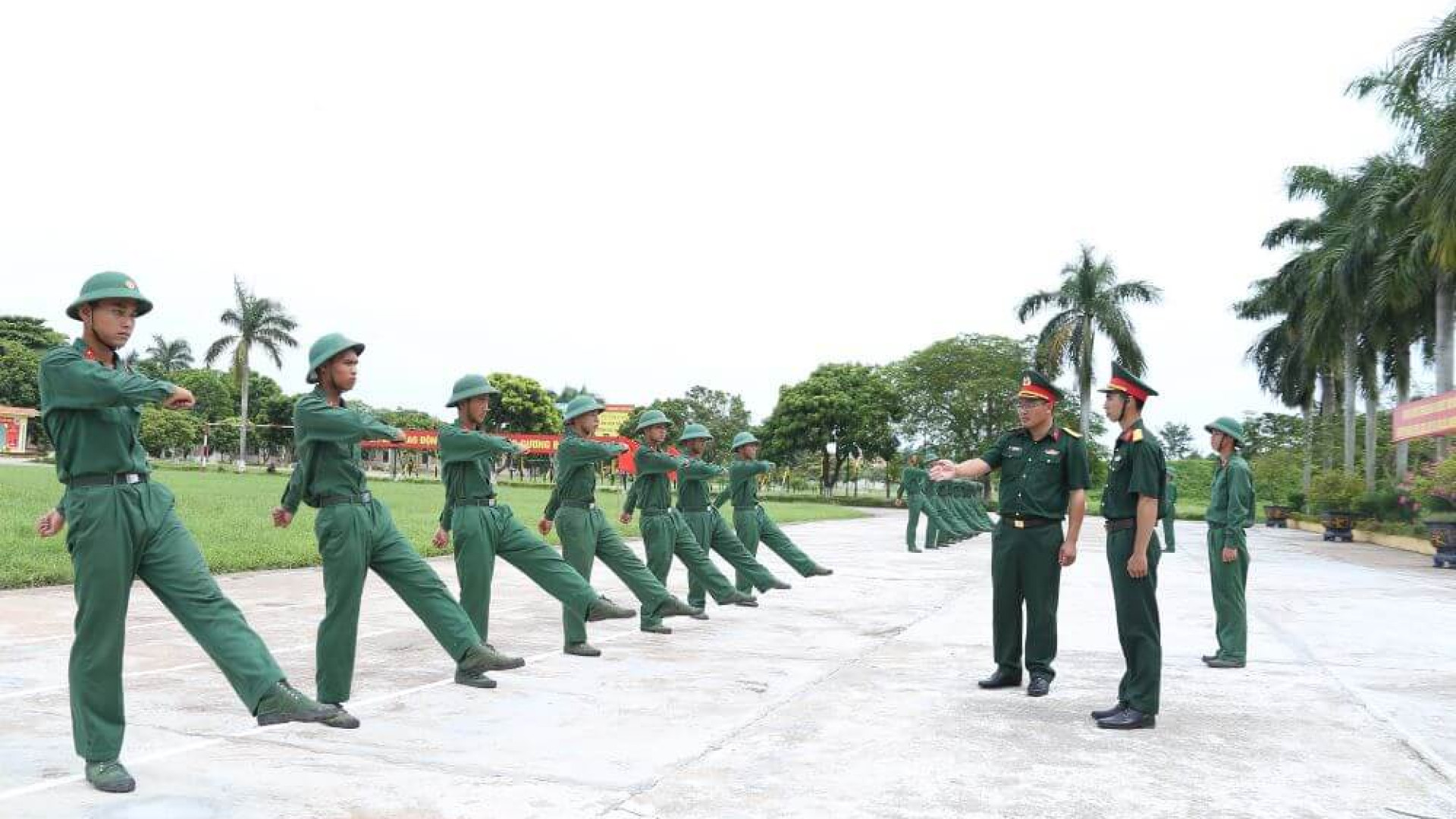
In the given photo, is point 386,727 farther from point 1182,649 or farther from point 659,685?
point 1182,649

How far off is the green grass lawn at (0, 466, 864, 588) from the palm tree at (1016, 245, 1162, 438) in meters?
15.2

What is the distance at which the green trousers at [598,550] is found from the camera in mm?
7531

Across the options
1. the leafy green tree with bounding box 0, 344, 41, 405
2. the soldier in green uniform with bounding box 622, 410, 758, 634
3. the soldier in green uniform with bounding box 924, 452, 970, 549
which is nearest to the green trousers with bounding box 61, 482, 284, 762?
the soldier in green uniform with bounding box 622, 410, 758, 634

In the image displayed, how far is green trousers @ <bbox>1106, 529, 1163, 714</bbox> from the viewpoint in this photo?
5523 mm

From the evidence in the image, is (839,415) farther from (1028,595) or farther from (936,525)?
(1028,595)

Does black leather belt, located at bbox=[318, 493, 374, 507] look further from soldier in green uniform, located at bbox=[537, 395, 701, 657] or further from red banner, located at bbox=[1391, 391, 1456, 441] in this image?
red banner, located at bbox=[1391, 391, 1456, 441]

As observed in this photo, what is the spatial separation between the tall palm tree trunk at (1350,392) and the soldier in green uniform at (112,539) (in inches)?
1291

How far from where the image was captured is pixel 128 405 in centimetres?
404

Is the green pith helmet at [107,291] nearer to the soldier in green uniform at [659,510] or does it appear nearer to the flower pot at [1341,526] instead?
the soldier in green uniform at [659,510]

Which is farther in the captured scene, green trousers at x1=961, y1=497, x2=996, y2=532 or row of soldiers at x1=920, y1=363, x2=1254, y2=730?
green trousers at x1=961, y1=497, x2=996, y2=532

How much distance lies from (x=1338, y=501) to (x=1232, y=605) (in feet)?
83.2

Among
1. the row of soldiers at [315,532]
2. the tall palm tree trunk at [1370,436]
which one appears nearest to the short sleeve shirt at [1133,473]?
the row of soldiers at [315,532]

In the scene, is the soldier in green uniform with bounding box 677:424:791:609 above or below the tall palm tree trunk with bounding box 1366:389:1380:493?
below

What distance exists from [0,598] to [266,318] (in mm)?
53499
